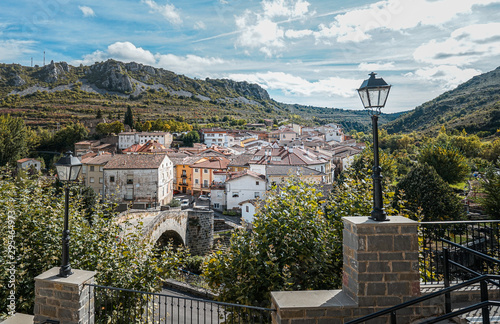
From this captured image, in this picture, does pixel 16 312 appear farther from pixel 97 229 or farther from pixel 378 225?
pixel 378 225

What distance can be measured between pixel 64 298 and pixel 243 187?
34740mm

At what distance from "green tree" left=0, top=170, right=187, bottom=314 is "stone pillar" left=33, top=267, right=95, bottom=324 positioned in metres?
1.74

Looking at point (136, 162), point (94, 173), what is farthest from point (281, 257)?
point (94, 173)

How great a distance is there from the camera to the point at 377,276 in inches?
153


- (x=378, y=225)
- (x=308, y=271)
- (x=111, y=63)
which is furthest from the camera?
(x=111, y=63)

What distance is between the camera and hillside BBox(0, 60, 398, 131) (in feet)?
315

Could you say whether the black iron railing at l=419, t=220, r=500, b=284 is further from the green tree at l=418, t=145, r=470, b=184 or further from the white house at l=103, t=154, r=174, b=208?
the white house at l=103, t=154, r=174, b=208

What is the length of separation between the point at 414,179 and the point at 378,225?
2214cm


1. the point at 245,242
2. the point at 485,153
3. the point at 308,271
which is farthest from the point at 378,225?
the point at 485,153

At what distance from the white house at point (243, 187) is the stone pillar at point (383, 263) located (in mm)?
34413

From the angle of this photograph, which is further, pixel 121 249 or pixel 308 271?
pixel 121 249

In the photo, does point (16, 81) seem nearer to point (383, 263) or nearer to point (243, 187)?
point (243, 187)

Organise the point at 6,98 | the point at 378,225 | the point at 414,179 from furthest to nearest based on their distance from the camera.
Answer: the point at 6,98, the point at 414,179, the point at 378,225

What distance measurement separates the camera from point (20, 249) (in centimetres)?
679
